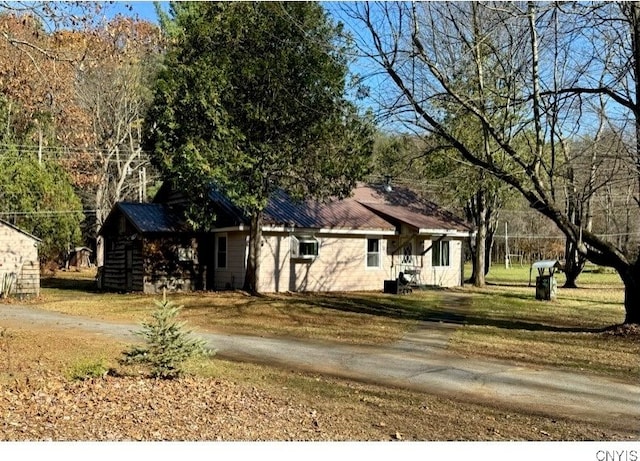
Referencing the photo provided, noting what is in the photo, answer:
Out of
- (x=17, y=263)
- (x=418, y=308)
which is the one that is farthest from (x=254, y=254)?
(x=17, y=263)

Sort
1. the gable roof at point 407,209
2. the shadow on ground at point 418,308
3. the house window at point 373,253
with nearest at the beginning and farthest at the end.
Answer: the shadow on ground at point 418,308 < the house window at point 373,253 < the gable roof at point 407,209

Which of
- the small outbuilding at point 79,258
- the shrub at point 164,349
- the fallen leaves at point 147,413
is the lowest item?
the fallen leaves at point 147,413

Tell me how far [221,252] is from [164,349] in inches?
661

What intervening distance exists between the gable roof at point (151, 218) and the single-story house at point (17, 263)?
3.43 meters

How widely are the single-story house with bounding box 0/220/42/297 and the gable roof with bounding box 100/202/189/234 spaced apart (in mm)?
3430

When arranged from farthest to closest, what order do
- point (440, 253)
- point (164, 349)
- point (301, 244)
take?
point (440, 253), point (301, 244), point (164, 349)

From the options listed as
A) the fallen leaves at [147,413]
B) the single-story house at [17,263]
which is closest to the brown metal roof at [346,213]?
the single-story house at [17,263]

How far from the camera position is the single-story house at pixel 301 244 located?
2250 cm

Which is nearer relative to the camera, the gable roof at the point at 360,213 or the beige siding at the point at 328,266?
the beige siding at the point at 328,266

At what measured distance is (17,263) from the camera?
2094 cm

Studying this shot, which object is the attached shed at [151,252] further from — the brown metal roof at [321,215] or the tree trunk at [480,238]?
the tree trunk at [480,238]

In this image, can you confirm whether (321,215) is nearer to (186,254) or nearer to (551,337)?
(186,254)

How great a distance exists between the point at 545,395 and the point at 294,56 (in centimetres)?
1500

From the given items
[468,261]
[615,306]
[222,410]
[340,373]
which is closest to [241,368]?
[340,373]
